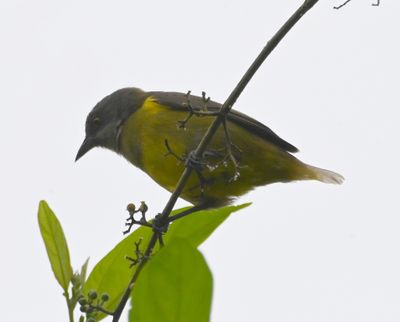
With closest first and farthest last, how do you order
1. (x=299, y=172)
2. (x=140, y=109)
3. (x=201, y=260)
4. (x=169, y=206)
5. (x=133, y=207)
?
(x=201, y=260), (x=169, y=206), (x=133, y=207), (x=299, y=172), (x=140, y=109)

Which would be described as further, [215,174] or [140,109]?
[140,109]

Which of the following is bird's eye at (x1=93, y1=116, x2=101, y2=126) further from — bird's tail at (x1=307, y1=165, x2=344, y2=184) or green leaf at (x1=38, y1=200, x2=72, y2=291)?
green leaf at (x1=38, y1=200, x2=72, y2=291)

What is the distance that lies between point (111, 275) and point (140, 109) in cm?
406

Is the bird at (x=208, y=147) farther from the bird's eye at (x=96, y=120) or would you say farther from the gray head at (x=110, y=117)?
the bird's eye at (x=96, y=120)

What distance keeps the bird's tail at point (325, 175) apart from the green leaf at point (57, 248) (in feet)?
11.8

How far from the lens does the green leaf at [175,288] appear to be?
47.9 inches

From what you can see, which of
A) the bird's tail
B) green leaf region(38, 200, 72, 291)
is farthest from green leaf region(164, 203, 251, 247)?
the bird's tail

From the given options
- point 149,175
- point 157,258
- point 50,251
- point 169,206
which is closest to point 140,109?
point 149,175

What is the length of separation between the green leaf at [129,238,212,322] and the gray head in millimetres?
5130

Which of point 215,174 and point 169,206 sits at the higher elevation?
point 215,174

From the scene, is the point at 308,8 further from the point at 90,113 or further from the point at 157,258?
the point at 90,113

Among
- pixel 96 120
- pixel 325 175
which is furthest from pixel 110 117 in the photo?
pixel 325 175

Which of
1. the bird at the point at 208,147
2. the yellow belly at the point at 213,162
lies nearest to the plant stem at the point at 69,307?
the bird at the point at 208,147

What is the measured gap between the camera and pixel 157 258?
1.24m
